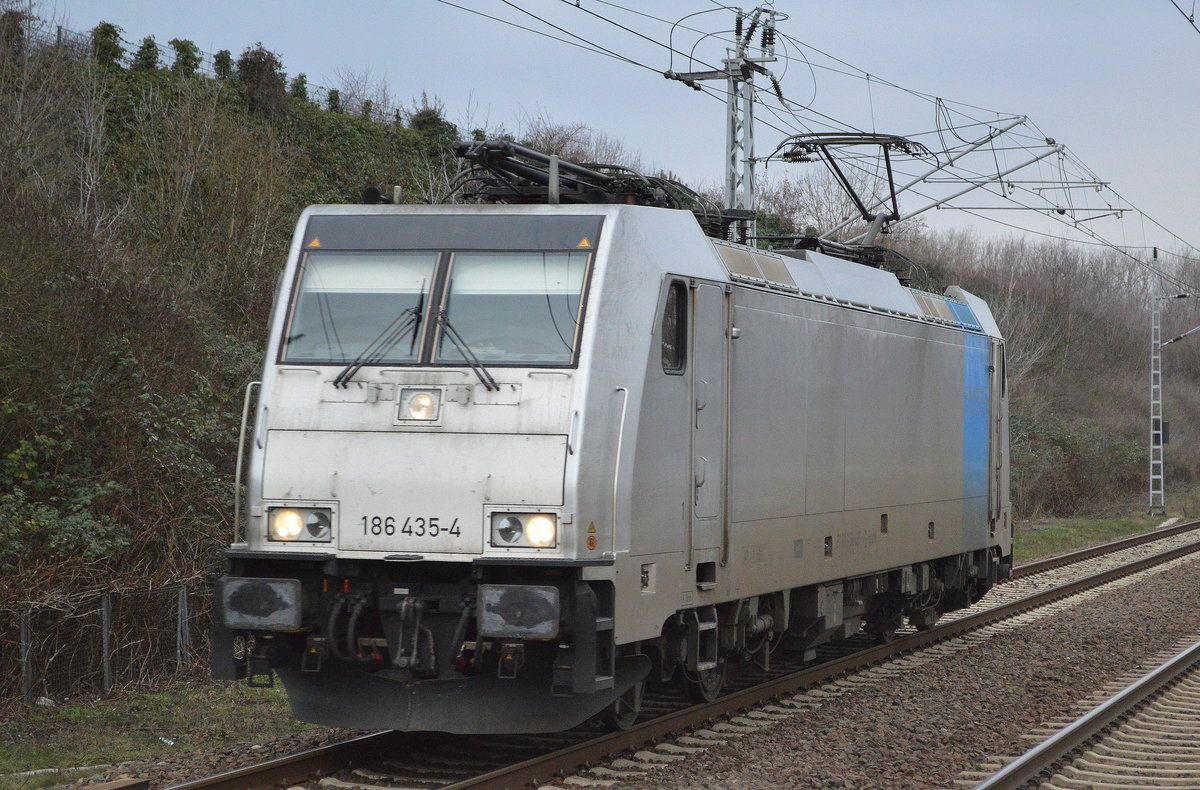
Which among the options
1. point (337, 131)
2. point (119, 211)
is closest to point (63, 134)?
point (119, 211)

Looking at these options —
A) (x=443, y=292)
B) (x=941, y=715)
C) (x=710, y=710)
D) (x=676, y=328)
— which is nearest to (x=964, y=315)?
(x=941, y=715)

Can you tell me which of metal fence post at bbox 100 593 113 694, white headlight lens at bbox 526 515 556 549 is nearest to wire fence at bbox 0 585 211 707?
metal fence post at bbox 100 593 113 694

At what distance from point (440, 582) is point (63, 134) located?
54.3 ft

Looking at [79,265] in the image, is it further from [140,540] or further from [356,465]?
[356,465]

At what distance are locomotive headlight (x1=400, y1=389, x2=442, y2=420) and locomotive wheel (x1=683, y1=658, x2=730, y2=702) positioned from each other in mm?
3224

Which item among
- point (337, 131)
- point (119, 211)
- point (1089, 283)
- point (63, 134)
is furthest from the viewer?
point (1089, 283)

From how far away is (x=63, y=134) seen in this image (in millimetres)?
21359

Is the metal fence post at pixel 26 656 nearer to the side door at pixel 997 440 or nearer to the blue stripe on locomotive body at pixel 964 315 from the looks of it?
the blue stripe on locomotive body at pixel 964 315

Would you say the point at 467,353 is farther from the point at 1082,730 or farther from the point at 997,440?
the point at 997,440

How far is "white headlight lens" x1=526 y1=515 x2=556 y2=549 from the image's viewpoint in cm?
735

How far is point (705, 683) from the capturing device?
990 centimetres

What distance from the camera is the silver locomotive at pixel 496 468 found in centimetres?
745

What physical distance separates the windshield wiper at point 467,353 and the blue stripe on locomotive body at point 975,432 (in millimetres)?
8103

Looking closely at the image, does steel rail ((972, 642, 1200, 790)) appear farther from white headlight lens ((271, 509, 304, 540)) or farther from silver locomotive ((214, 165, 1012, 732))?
white headlight lens ((271, 509, 304, 540))
